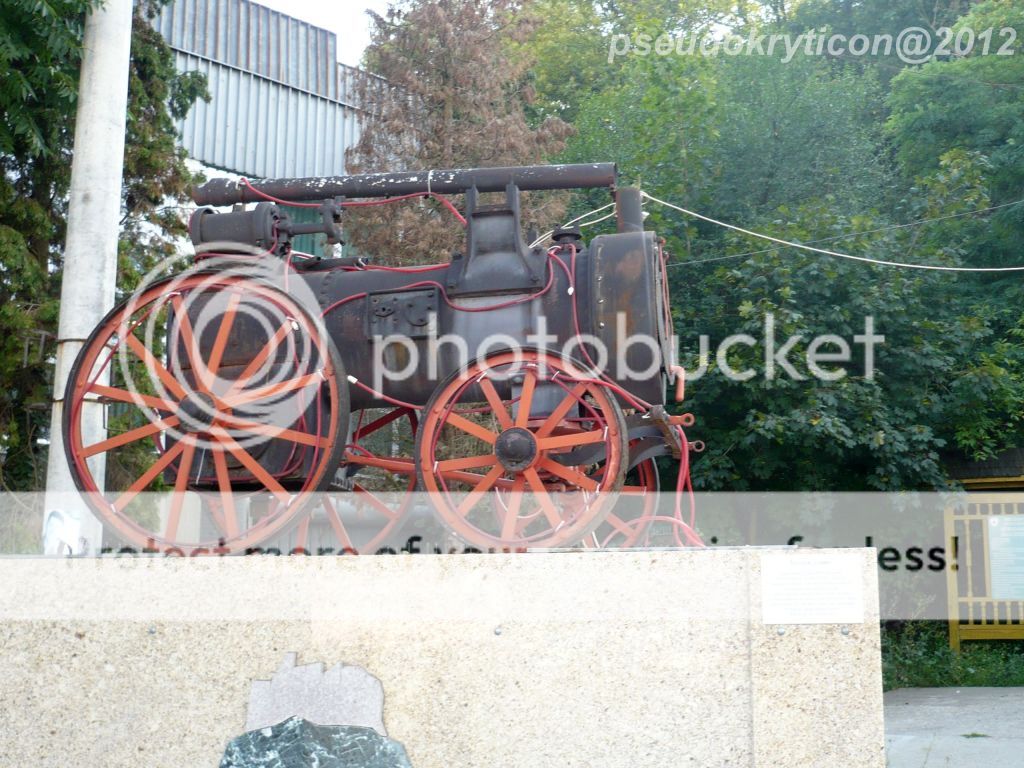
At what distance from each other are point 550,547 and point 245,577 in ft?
3.38

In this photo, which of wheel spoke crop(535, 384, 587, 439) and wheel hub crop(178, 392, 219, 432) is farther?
wheel hub crop(178, 392, 219, 432)

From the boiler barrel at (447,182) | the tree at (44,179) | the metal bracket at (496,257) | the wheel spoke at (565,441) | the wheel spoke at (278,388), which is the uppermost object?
the tree at (44,179)

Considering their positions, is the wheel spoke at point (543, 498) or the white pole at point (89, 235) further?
the white pole at point (89, 235)

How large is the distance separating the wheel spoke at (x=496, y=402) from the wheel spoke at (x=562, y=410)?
0.41 feet

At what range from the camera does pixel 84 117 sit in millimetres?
7078

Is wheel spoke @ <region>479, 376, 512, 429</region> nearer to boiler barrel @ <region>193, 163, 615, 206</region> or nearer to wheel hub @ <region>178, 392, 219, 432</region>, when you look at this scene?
boiler barrel @ <region>193, 163, 615, 206</region>

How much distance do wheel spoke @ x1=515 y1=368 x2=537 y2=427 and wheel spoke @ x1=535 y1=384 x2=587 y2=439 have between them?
72 millimetres

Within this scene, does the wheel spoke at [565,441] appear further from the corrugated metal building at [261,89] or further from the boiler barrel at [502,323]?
the corrugated metal building at [261,89]

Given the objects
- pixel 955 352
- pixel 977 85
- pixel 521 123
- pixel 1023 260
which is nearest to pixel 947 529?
pixel 955 352

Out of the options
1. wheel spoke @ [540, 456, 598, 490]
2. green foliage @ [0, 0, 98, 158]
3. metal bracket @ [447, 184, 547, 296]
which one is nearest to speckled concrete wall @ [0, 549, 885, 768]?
wheel spoke @ [540, 456, 598, 490]

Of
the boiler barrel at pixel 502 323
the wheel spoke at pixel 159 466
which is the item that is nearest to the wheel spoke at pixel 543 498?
the boiler barrel at pixel 502 323

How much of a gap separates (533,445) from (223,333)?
1.27m

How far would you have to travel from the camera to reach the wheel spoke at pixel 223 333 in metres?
4.55

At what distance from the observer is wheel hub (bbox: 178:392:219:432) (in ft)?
14.6
